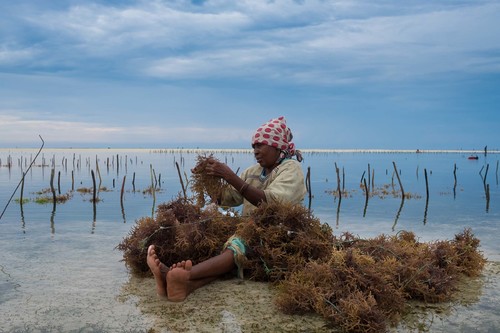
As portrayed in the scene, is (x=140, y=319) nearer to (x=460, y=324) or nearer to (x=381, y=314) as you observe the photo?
(x=381, y=314)

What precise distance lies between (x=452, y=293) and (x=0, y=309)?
4067 millimetres

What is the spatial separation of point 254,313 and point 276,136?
193 cm

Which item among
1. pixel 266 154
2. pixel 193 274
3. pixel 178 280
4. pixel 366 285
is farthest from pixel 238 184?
pixel 366 285

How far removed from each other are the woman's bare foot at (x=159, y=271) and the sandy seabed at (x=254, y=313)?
A: 0.31 ft

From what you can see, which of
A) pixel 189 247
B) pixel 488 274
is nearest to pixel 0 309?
pixel 189 247

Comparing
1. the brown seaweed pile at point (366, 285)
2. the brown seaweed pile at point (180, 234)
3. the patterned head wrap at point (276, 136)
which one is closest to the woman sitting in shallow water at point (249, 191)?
the patterned head wrap at point (276, 136)

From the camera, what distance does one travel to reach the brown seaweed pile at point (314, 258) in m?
3.81

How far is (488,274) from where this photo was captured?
5.48m

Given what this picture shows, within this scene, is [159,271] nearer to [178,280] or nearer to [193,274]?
[178,280]

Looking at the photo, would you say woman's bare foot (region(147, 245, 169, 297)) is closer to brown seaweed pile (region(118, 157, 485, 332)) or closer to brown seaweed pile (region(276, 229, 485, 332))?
brown seaweed pile (region(118, 157, 485, 332))

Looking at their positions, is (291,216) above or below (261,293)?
above

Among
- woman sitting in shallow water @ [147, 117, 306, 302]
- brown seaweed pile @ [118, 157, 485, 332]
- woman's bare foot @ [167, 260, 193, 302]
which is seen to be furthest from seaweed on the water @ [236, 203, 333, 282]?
woman's bare foot @ [167, 260, 193, 302]

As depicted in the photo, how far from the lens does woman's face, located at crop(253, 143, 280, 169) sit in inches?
200

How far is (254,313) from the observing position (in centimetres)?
392
